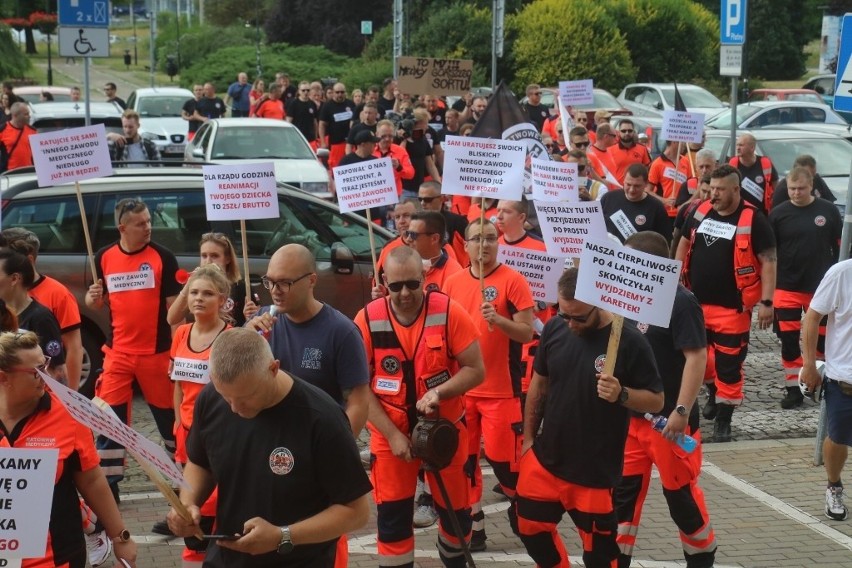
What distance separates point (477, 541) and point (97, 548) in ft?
7.29

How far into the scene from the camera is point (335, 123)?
22.8m

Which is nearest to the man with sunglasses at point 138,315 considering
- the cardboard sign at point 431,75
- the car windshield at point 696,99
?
the cardboard sign at point 431,75

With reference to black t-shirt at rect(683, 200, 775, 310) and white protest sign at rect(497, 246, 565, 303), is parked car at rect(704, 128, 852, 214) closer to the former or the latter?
black t-shirt at rect(683, 200, 775, 310)

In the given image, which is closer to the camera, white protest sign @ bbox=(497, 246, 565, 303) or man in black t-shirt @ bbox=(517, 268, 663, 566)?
man in black t-shirt @ bbox=(517, 268, 663, 566)

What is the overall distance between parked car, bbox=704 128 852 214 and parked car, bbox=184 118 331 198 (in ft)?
19.5

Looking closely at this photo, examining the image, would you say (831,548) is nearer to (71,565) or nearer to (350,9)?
(71,565)

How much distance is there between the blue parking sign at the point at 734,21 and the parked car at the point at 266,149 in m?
6.42

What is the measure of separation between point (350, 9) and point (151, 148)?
36875 millimetres

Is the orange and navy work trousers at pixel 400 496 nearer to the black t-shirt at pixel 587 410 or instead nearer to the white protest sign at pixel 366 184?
the black t-shirt at pixel 587 410

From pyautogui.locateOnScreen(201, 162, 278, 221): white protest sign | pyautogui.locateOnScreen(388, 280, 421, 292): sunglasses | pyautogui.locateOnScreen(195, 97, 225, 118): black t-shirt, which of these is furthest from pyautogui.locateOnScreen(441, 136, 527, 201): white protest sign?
pyautogui.locateOnScreen(195, 97, 225, 118): black t-shirt

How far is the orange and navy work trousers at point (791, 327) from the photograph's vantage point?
11.1 metres

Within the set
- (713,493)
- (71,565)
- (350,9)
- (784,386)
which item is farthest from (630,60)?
(71,565)

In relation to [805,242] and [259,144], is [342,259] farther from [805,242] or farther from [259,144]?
[259,144]

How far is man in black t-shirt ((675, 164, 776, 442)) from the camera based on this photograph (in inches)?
393
